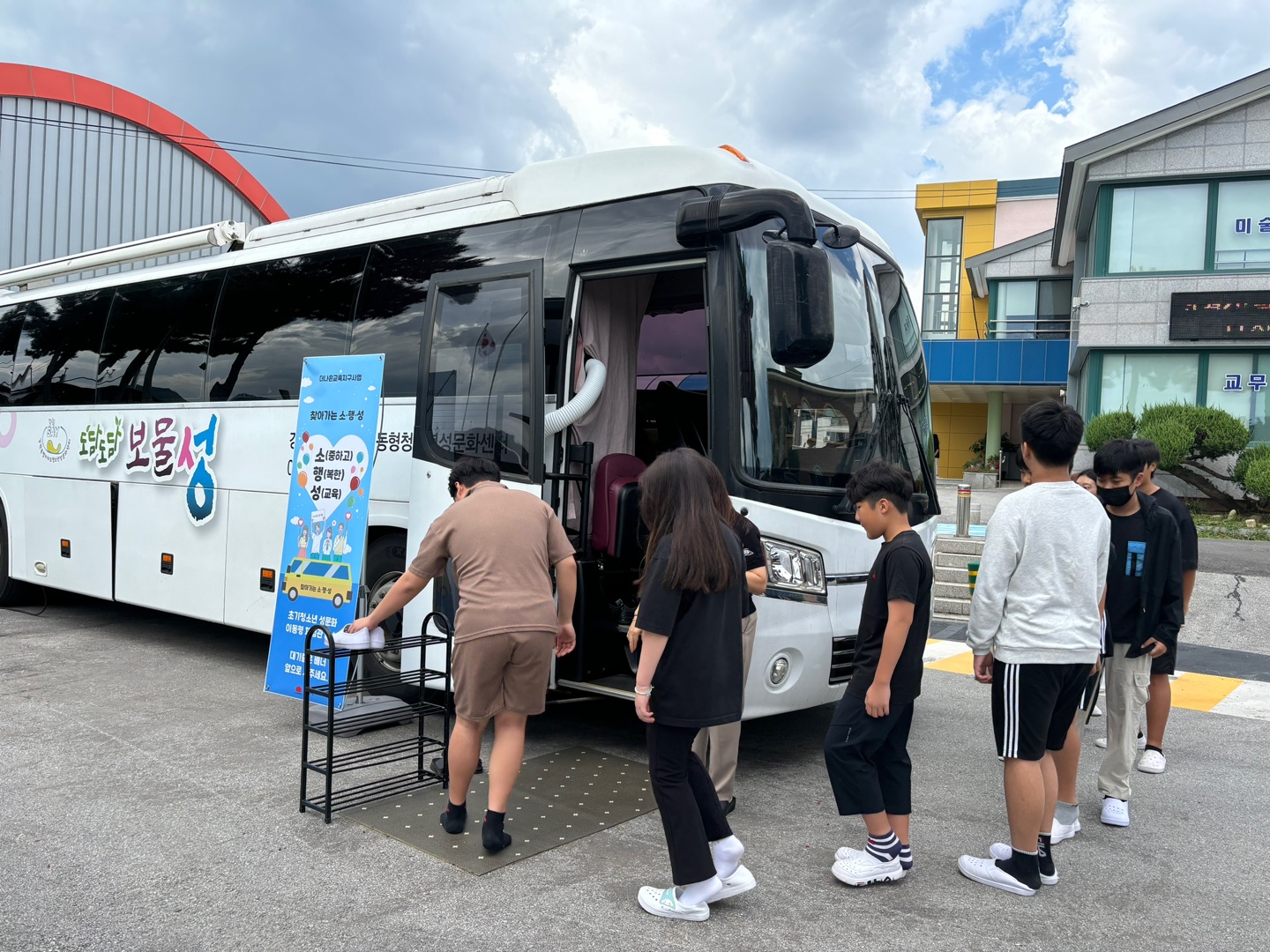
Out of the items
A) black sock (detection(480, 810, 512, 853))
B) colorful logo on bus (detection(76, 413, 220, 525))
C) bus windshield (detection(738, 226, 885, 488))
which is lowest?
black sock (detection(480, 810, 512, 853))

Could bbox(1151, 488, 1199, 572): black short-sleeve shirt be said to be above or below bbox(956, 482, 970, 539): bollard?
above

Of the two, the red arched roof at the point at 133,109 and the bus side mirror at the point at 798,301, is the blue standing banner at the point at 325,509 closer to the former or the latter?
the bus side mirror at the point at 798,301

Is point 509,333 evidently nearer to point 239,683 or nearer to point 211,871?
point 211,871

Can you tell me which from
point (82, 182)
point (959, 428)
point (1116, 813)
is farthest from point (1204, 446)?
point (82, 182)

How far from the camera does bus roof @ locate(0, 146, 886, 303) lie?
5.43 m

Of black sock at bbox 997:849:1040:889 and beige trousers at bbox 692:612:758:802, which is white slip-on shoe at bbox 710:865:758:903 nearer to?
beige trousers at bbox 692:612:758:802

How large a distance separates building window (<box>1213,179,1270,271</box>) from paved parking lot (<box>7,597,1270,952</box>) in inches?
648

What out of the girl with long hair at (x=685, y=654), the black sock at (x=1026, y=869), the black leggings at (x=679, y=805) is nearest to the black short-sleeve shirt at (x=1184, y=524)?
the black sock at (x=1026, y=869)

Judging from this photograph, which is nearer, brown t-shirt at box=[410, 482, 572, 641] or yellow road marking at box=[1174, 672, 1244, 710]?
brown t-shirt at box=[410, 482, 572, 641]

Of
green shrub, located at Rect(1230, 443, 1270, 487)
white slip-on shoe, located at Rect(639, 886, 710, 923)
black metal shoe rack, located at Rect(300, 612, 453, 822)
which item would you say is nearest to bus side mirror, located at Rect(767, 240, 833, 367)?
black metal shoe rack, located at Rect(300, 612, 453, 822)

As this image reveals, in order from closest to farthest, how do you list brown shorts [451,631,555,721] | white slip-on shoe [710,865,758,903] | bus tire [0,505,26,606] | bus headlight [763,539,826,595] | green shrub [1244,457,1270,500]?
white slip-on shoe [710,865,758,903] → brown shorts [451,631,555,721] → bus headlight [763,539,826,595] → bus tire [0,505,26,606] → green shrub [1244,457,1270,500]

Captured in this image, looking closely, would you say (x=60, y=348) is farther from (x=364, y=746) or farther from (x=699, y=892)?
(x=699, y=892)

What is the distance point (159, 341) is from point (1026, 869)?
7618 mm

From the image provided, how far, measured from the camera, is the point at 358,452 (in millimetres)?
5996
